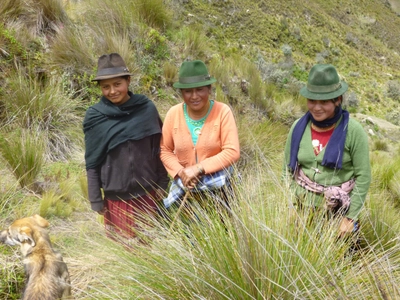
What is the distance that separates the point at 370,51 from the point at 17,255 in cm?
3705

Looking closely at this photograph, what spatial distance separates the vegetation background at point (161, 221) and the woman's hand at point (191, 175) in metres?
0.29

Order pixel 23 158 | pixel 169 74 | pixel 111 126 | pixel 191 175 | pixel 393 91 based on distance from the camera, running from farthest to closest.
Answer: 1. pixel 393 91
2. pixel 169 74
3. pixel 23 158
4. pixel 111 126
5. pixel 191 175

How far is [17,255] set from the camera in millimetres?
2363

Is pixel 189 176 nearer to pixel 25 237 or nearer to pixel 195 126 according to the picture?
pixel 195 126

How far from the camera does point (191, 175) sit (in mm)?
2432

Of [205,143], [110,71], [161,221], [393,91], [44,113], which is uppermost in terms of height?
[110,71]

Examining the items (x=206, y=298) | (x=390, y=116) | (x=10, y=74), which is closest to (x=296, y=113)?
(x=10, y=74)

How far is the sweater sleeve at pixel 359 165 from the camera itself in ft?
7.10

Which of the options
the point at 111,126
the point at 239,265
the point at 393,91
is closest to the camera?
the point at 239,265

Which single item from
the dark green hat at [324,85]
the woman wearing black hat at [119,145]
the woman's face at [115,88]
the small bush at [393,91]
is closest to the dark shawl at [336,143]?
the dark green hat at [324,85]

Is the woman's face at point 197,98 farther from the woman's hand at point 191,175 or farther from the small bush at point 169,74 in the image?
the small bush at point 169,74

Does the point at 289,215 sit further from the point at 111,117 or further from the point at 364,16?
the point at 364,16

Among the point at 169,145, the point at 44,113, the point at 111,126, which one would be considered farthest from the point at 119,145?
the point at 44,113

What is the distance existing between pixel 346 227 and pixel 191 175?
1.03 metres
